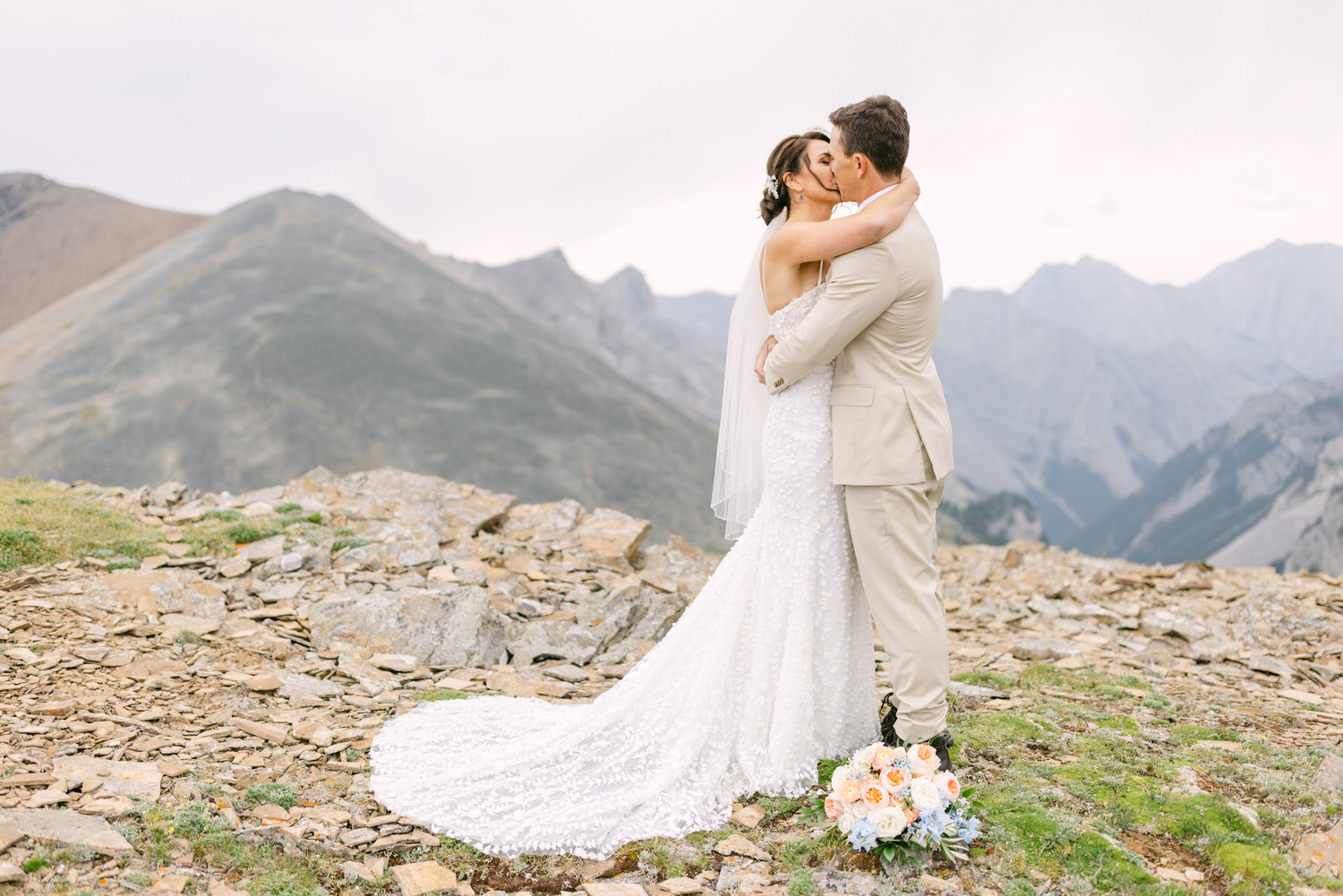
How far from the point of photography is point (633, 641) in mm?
7699

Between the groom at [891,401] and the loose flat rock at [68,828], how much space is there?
3.39 metres

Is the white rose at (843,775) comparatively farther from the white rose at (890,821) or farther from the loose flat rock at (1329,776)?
the loose flat rock at (1329,776)

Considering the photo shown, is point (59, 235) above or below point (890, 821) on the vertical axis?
above

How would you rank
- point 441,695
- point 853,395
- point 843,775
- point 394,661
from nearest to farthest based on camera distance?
point 843,775 → point 853,395 → point 441,695 → point 394,661

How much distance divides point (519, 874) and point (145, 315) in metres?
58.4

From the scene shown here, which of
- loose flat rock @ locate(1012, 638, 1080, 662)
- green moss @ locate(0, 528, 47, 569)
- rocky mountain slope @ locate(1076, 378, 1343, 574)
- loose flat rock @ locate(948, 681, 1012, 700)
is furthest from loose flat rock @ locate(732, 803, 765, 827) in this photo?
rocky mountain slope @ locate(1076, 378, 1343, 574)

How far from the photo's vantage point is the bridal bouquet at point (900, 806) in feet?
10.8

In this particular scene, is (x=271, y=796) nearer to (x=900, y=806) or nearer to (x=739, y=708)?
(x=739, y=708)

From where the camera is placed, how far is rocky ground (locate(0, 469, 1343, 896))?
3418 mm

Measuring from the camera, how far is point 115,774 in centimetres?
397

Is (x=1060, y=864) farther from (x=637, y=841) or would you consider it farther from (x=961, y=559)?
(x=961, y=559)

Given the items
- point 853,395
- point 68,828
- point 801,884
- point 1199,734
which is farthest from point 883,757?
point 68,828

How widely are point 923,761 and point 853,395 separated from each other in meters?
1.65

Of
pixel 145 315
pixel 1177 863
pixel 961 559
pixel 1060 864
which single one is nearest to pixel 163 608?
pixel 1060 864
